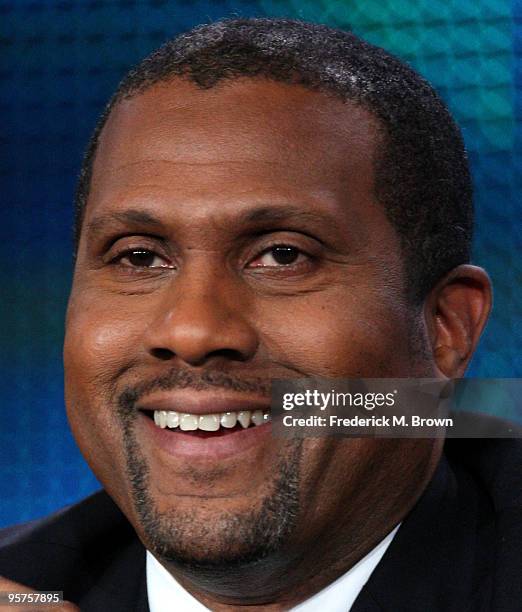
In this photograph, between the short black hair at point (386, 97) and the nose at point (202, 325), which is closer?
the nose at point (202, 325)

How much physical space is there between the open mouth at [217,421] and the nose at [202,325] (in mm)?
75

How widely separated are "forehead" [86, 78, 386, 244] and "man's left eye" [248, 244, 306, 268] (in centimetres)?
7

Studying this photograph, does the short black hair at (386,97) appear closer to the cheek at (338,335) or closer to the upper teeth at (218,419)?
the cheek at (338,335)

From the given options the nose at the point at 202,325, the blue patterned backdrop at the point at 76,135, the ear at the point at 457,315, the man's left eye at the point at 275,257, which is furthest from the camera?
the blue patterned backdrop at the point at 76,135

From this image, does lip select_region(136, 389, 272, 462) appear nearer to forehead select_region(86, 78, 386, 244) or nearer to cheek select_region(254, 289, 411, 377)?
cheek select_region(254, 289, 411, 377)

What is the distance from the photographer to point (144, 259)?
1608mm

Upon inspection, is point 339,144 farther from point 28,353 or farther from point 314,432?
point 28,353

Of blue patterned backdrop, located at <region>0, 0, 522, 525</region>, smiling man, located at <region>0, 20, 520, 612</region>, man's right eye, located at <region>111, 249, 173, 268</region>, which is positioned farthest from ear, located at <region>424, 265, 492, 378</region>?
blue patterned backdrop, located at <region>0, 0, 522, 525</region>

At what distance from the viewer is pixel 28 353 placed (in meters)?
2.74

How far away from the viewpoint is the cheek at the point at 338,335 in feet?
4.98

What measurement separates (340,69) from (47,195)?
1235mm

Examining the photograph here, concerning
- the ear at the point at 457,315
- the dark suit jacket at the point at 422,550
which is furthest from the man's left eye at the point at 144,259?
the dark suit jacket at the point at 422,550

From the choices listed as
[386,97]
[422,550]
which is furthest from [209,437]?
[386,97]

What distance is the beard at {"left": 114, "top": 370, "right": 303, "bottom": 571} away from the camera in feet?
4.86
